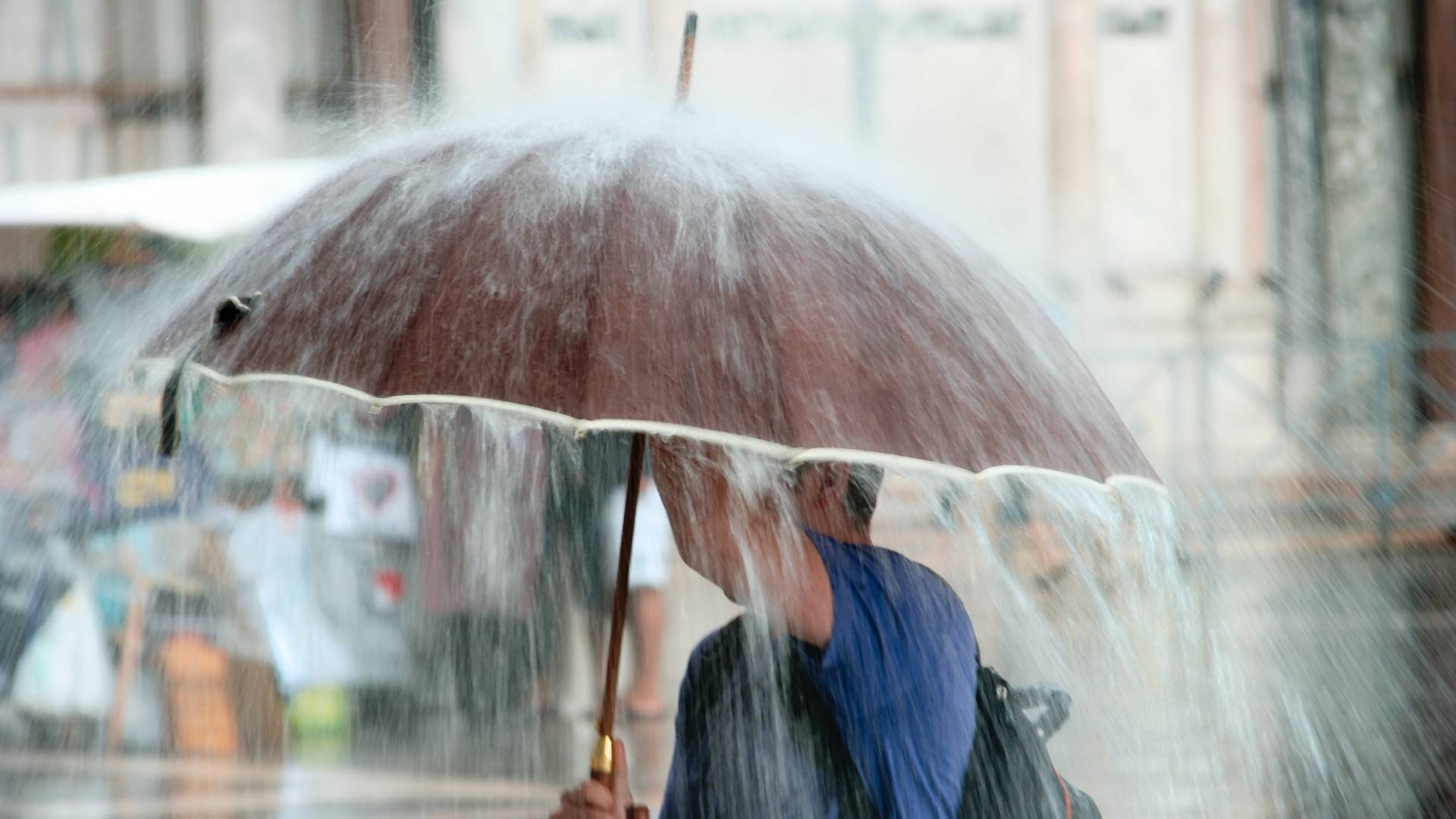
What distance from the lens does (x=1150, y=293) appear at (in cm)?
1005

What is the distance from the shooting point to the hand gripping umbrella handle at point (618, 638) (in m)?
1.67

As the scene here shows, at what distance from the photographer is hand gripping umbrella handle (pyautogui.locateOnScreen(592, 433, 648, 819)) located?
167 centimetres

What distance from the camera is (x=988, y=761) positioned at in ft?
5.29

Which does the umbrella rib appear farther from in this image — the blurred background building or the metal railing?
the blurred background building

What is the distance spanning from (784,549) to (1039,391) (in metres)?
0.33

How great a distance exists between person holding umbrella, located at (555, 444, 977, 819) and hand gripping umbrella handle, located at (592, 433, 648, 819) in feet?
0.09

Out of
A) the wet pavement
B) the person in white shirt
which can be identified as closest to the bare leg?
the person in white shirt

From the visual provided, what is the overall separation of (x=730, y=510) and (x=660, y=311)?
284 mm

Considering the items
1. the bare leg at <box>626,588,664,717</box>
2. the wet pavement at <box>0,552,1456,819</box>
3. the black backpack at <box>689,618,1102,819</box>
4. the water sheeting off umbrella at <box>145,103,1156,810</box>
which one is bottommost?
the wet pavement at <box>0,552,1456,819</box>

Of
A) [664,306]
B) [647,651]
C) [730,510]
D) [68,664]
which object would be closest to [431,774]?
[647,651]

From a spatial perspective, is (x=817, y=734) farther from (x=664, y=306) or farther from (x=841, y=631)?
(x=664, y=306)

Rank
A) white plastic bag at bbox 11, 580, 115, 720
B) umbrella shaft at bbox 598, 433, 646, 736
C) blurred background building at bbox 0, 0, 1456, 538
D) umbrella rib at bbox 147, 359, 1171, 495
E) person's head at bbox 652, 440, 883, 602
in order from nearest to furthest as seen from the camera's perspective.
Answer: umbrella rib at bbox 147, 359, 1171, 495
person's head at bbox 652, 440, 883, 602
umbrella shaft at bbox 598, 433, 646, 736
white plastic bag at bbox 11, 580, 115, 720
blurred background building at bbox 0, 0, 1456, 538

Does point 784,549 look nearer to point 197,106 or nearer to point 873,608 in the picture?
point 873,608

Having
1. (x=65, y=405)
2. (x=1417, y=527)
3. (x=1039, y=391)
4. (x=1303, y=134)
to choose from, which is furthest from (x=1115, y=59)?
(x=1039, y=391)
